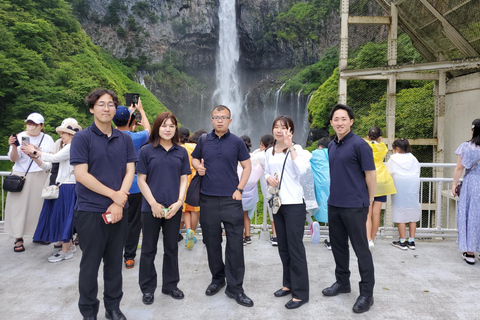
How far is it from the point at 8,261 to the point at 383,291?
177 inches

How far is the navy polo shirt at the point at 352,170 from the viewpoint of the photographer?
3.11 m

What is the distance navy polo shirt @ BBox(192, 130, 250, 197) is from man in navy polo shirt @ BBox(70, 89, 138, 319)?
2.64 feet

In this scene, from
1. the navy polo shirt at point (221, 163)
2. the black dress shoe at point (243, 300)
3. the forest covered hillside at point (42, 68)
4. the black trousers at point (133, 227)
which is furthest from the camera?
the forest covered hillside at point (42, 68)

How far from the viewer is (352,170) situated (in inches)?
125

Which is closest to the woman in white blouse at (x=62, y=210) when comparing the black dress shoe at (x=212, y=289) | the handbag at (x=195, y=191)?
the handbag at (x=195, y=191)

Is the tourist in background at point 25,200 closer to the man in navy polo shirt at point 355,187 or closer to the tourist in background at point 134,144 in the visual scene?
the tourist in background at point 134,144

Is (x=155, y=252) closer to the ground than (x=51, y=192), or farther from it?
closer to the ground

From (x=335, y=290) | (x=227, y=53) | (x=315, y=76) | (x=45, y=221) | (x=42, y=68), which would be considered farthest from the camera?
(x=227, y=53)

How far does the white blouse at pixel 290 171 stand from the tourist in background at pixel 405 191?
7.78 ft

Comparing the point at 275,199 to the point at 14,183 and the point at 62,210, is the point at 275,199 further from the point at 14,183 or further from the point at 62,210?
the point at 14,183

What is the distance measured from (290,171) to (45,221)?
327 centimetres

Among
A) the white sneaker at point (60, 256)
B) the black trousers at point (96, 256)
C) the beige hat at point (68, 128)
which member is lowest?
the white sneaker at point (60, 256)

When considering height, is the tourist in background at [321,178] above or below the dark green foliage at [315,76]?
below

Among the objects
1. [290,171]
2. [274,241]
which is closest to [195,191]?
[290,171]
